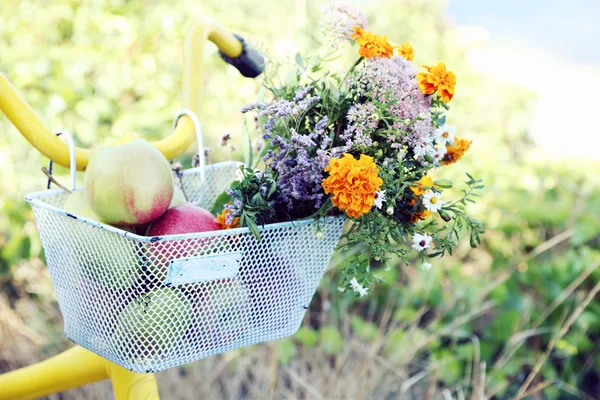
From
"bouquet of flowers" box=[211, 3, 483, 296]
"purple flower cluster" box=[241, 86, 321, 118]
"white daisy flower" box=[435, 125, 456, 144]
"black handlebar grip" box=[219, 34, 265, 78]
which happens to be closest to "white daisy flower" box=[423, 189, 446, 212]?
"bouquet of flowers" box=[211, 3, 483, 296]

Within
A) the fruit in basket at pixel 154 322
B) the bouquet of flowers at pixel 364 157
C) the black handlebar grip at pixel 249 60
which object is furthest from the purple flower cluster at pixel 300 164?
the black handlebar grip at pixel 249 60

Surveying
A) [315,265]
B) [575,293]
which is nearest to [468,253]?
[575,293]

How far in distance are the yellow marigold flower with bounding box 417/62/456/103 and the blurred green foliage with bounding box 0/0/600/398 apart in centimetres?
134

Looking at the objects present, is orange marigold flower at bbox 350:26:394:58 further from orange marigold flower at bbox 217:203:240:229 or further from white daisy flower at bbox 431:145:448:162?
orange marigold flower at bbox 217:203:240:229

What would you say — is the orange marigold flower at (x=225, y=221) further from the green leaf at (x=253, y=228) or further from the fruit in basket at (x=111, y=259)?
the fruit in basket at (x=111, y=259)

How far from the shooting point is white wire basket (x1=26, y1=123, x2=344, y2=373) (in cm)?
87

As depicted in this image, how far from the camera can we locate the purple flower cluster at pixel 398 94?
949 mm

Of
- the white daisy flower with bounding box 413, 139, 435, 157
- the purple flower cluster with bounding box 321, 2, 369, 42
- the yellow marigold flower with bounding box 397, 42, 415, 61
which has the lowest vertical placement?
the white daisy flower with bounding box 413, 139, 435, 157

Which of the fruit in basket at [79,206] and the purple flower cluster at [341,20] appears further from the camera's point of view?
the purple flower cluster at [341,20]

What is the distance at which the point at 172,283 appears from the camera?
0.87 metres

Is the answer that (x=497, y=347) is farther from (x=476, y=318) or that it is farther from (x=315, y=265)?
(x=315, y=265)

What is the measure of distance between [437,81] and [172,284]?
1.66 feet

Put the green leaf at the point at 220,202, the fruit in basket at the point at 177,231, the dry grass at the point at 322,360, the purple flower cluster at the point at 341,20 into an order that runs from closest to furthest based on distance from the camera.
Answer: the fruit in basket at the point at 177,231
the purple flower cluster at the point at 341,20
the green leaf at the point at 220,202
the dry grass at the point at 322,360

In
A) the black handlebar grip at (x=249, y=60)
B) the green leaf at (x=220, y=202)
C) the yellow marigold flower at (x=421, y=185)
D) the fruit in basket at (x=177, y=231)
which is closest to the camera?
the fruit in basket at (x=177, y=231)
